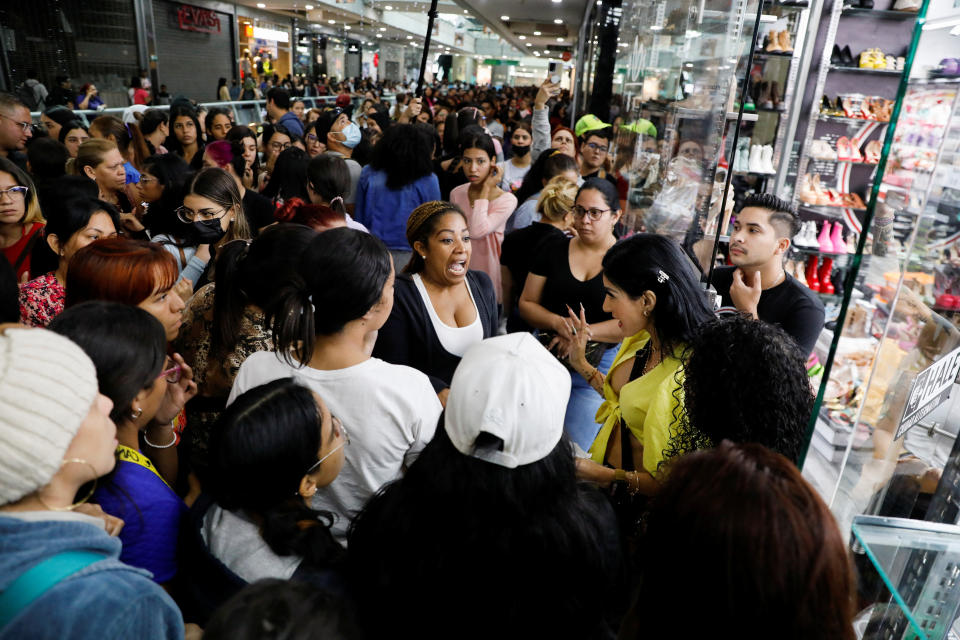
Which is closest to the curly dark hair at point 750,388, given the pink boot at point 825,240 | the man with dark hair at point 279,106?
the pink boot at point 825,240

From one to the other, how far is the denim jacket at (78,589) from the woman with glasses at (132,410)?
0.34 metres

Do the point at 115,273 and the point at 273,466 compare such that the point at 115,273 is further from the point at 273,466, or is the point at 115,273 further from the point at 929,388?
the point at 929,388

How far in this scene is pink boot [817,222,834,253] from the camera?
442 centimetres

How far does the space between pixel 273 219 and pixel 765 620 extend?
Result: 3339mm

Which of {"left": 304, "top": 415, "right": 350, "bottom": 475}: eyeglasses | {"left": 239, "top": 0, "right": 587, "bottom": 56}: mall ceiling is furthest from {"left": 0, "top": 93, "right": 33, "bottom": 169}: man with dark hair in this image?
{"left": 239, "top": 0, "right": 587, "bottom": 56}: mall ceiling

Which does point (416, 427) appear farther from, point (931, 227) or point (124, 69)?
point (124, 69)

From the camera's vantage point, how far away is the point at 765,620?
0.73 meters

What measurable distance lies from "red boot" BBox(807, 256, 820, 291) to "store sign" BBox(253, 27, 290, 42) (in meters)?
21.2

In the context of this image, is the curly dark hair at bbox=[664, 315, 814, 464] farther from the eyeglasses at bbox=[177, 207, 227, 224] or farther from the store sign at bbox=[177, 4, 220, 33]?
the store sign at bbox=[177, 4, 220, 33]

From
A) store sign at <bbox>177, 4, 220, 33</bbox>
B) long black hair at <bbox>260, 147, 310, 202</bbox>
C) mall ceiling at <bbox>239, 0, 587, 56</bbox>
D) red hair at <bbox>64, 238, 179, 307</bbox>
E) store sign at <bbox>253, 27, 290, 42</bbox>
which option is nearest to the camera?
red hair at <bbox>64, 238, 179, 307</bbox>

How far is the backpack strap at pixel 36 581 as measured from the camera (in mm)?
765

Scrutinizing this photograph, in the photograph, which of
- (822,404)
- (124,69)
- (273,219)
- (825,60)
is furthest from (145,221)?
(124,69)

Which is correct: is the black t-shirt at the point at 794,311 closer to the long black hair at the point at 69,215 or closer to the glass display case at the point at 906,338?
the glass display case at the point at 906,338

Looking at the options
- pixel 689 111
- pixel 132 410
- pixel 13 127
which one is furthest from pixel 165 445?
pixel 13 127
